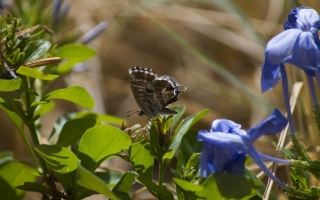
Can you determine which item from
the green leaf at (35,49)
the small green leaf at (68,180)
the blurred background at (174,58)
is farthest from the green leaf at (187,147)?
the blurred background at (174,58)

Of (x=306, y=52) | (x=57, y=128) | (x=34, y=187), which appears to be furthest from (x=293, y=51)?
(x=57, y=128)

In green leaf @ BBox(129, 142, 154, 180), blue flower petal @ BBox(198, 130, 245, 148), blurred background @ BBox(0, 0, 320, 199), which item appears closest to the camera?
blue flower petal @ BBox(198, 130, 245, 148)

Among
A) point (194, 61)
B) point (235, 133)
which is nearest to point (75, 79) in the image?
point (194, 61)

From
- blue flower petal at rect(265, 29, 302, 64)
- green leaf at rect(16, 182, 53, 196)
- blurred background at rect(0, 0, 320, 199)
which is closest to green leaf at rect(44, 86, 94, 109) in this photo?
green leaf at rect(16, 182, 53, 196)

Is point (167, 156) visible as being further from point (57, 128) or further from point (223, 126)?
point (57, 128)

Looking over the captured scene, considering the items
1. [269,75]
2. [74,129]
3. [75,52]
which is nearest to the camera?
[269,75]

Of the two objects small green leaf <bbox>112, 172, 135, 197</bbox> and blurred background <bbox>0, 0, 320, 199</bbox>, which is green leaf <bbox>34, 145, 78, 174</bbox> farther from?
blurred background <bbox>0, 0, 320, 199</bbox>
